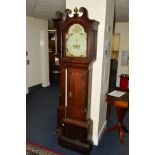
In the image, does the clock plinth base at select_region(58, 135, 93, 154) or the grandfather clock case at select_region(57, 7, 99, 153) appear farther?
the clock plinth base at select_region(58, 135, 93, 154)

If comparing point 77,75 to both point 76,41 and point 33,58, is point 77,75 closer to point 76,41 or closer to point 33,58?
point 76,41

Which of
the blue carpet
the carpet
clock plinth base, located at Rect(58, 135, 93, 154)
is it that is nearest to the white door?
the blue carpet

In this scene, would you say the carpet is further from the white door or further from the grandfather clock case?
the white door

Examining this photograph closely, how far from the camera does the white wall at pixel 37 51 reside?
502 centimetres

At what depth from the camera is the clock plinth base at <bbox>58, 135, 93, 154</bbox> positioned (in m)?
2.40

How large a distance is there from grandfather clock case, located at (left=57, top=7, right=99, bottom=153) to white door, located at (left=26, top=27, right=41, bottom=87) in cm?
287

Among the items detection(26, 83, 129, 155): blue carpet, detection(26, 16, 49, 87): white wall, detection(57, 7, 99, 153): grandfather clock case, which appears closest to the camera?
detection(57, 7, 99, 153): grandfather clock case

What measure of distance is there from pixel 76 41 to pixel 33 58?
132 inches

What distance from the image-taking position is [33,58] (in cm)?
530

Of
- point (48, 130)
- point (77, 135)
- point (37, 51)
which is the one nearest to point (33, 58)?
point (37, 51)
